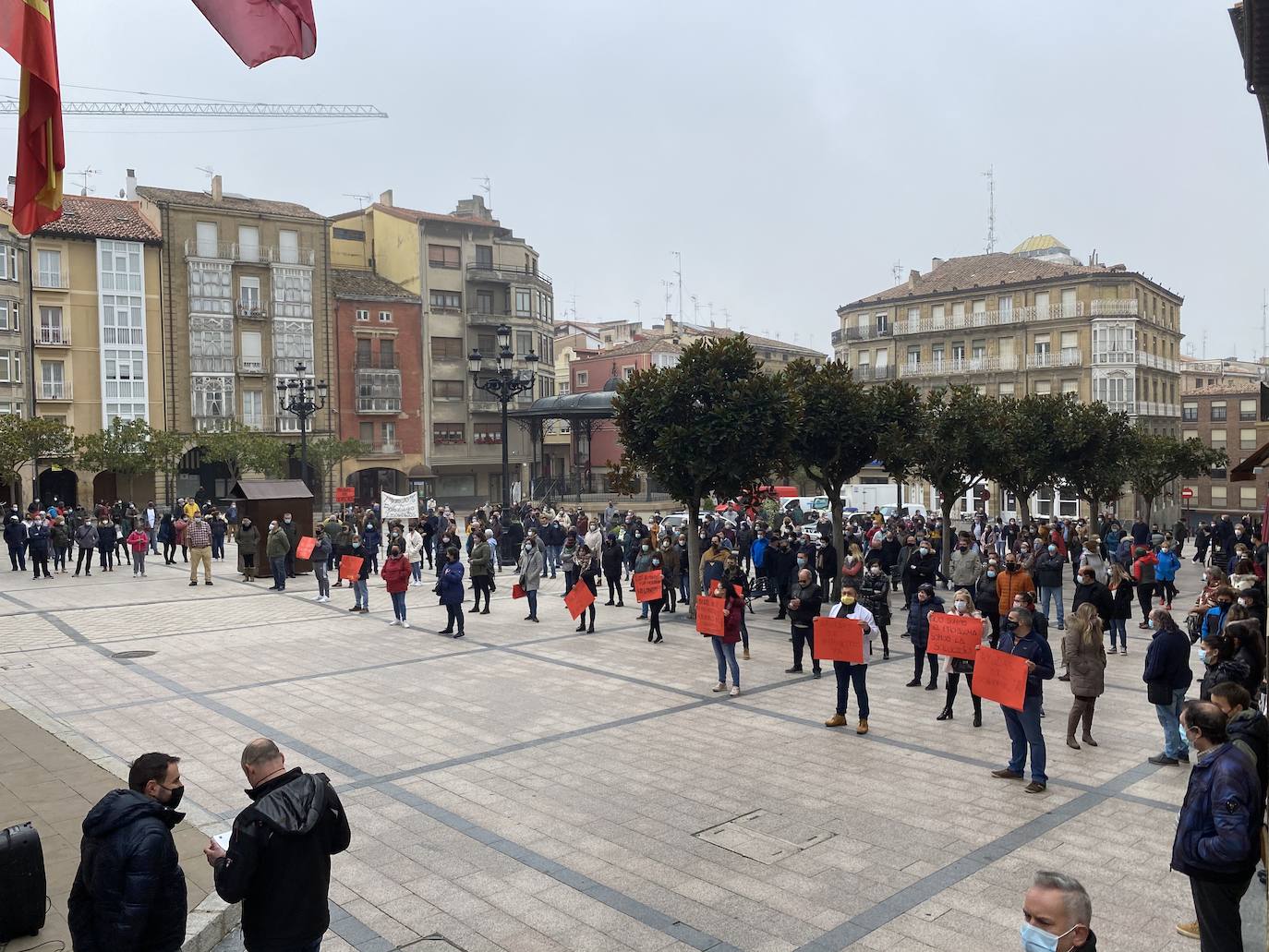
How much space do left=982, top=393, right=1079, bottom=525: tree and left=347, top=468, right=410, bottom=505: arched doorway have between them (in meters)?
38.0

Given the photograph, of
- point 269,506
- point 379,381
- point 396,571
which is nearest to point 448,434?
point 379,381

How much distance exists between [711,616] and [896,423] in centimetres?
1255

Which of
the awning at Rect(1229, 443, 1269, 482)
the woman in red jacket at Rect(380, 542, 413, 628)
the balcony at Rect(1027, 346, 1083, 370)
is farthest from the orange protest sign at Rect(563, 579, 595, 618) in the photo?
the balcony at Rect(1027, 346, 1083, 370)

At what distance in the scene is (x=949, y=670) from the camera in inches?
437

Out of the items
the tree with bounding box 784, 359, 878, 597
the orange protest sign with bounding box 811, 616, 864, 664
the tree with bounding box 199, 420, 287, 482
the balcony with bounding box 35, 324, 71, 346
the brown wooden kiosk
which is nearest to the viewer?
the orange protest sign with bounding box 811, 616, 864, 664

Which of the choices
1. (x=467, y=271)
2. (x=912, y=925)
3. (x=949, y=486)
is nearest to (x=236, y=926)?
(x=912, y=925)

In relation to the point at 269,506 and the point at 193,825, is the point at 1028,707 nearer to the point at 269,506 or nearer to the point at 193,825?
the point at 193,825

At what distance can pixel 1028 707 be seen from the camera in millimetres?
9070

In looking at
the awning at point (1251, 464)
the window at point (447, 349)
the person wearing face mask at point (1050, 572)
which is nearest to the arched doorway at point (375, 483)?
the window at point (447, 349)

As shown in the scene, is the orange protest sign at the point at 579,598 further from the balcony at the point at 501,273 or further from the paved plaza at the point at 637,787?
the balcony at the point at 501,273

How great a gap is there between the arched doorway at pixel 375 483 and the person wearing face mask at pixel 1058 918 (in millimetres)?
57730

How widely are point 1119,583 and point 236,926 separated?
42.5ft

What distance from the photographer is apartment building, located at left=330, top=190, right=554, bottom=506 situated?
61875mm

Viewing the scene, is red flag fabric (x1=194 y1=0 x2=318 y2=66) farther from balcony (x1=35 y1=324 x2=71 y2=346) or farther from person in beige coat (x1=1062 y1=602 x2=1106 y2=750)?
balcony (x1=35 y1=324 x2=71 y2=346)
